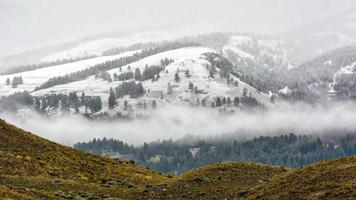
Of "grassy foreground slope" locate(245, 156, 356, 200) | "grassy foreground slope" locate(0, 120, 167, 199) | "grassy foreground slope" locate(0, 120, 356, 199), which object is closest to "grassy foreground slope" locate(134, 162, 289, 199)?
"grassy foreground slope" locate(0, 120, 356, 199)

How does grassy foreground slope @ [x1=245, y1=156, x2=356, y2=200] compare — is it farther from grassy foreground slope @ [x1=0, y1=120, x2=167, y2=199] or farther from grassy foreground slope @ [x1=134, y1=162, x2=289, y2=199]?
grassy foreground slope @ [x1=0, y1=120, x2=167, y2=199]

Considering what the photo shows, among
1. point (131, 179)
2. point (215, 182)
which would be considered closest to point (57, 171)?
point (131, 179)

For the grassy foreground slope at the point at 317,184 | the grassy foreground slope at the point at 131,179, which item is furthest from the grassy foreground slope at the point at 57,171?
the grassy foreground slope at the point at 317,184

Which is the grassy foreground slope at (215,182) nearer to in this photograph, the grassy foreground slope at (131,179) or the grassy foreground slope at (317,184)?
the grassy foreground slope at (131,179)

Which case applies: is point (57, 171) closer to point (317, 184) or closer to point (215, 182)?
point (215, 182)

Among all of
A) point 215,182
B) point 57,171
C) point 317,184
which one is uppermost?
point 317,184

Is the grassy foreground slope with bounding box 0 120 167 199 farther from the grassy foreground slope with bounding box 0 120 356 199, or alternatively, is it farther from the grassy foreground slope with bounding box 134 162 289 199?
the grassy foreground slope with bounding box 134 162 289 199

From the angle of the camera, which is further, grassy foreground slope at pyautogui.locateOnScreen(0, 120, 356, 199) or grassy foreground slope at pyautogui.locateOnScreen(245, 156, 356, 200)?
grassy foreground slope at pyautogui.locateOnScreen(0, 120, 356, 199)

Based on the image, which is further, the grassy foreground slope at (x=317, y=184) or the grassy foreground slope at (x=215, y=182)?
the grassy foreground slope at (x=215, y=182)

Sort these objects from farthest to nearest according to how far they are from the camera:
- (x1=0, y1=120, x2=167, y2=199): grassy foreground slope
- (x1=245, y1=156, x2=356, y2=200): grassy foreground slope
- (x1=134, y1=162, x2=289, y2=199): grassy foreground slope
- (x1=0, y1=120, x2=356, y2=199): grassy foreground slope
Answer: (x1=134, y1=162, x2=289, y2=199): grassy foreground slope
(x1=0, y1=120, x2=167, y2=199): grassy foreground slope
(x1=0, y1=120, x2=356, y2=199): grassy foreground slope
(x1=245, y1=156, x2=356, y2=200): grassy foreground slope

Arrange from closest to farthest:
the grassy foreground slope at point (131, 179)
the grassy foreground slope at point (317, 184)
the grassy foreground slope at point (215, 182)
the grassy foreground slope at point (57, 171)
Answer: the grassy foreground slope at point (317, 184) → the grassy foreground slope at point (131, 179) → the grassy foreground slope at point (57, 171) → the grassy foreground slope at point (215, 182)

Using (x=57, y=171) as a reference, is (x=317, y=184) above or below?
above

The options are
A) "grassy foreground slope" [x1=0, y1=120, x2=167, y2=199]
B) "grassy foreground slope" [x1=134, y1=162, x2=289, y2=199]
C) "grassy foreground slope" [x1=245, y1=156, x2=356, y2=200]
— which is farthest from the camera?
"grassy foreground slope" [x1=134, y1=162, x2=289, y2=199]

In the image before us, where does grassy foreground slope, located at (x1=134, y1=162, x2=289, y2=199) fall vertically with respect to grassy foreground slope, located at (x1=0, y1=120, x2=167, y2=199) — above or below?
below
